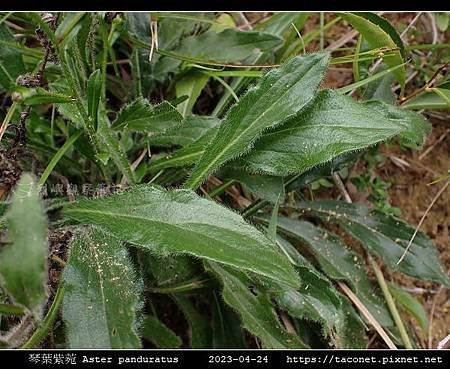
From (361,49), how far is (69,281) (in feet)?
2.56

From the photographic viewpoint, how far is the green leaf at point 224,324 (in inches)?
51.0

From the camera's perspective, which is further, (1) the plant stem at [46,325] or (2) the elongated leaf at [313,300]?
(2) the elongated leaf at [313,300]

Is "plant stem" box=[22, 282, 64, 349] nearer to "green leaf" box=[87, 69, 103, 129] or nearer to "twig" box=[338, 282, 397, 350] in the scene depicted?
"green leaf" box=[87, 69, 103, 129]

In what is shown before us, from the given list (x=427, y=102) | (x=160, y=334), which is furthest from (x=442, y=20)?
(x=160, y=334)

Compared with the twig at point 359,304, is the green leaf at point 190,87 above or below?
above

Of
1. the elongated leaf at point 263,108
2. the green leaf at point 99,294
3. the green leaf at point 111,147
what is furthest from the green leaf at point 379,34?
the green leaf at point 99,294

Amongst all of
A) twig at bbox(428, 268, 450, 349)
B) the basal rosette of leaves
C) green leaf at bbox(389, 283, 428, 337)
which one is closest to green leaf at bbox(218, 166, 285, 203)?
the basal rosette of leaves

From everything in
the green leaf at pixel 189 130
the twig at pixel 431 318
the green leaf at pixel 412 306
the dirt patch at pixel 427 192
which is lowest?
the twig at pixel 431 318

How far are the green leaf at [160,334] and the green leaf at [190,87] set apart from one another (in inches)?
17.9

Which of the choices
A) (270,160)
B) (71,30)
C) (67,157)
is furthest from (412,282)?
(71,30)

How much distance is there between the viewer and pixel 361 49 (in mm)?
1259

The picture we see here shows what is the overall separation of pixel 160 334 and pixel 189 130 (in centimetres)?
42

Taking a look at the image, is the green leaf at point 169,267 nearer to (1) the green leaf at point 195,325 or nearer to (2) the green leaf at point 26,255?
(1) the green leaf at point 195,325

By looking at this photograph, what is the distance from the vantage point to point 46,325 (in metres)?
0.88
